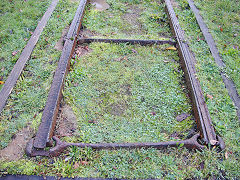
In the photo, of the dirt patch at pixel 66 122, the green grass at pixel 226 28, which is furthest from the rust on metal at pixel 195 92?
the dirt patch at pixel 66 122

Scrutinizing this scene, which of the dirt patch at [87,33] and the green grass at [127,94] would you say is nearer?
the green grass at [127,94]

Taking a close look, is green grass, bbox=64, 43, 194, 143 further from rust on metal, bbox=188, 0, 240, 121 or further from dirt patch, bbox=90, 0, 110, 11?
dirt patch, bbox=90, 0, 110, 11

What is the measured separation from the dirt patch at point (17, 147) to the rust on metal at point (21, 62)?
554 mm

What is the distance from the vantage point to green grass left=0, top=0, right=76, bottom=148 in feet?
9.18

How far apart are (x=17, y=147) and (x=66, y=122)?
676 mm

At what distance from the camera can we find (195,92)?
305 centimetres

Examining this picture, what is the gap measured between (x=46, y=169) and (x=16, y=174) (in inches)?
13.2

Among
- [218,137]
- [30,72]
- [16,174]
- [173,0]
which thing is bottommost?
[16,174]

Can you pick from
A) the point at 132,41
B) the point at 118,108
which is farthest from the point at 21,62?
the point at 132,41

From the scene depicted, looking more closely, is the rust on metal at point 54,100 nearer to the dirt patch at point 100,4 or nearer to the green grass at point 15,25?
the green grass at point 15,25

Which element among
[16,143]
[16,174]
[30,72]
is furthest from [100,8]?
[16,174]

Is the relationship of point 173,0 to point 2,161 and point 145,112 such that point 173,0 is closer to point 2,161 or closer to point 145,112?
point 145,112

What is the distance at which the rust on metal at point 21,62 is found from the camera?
309cm

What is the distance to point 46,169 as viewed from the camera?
2.36 metres
